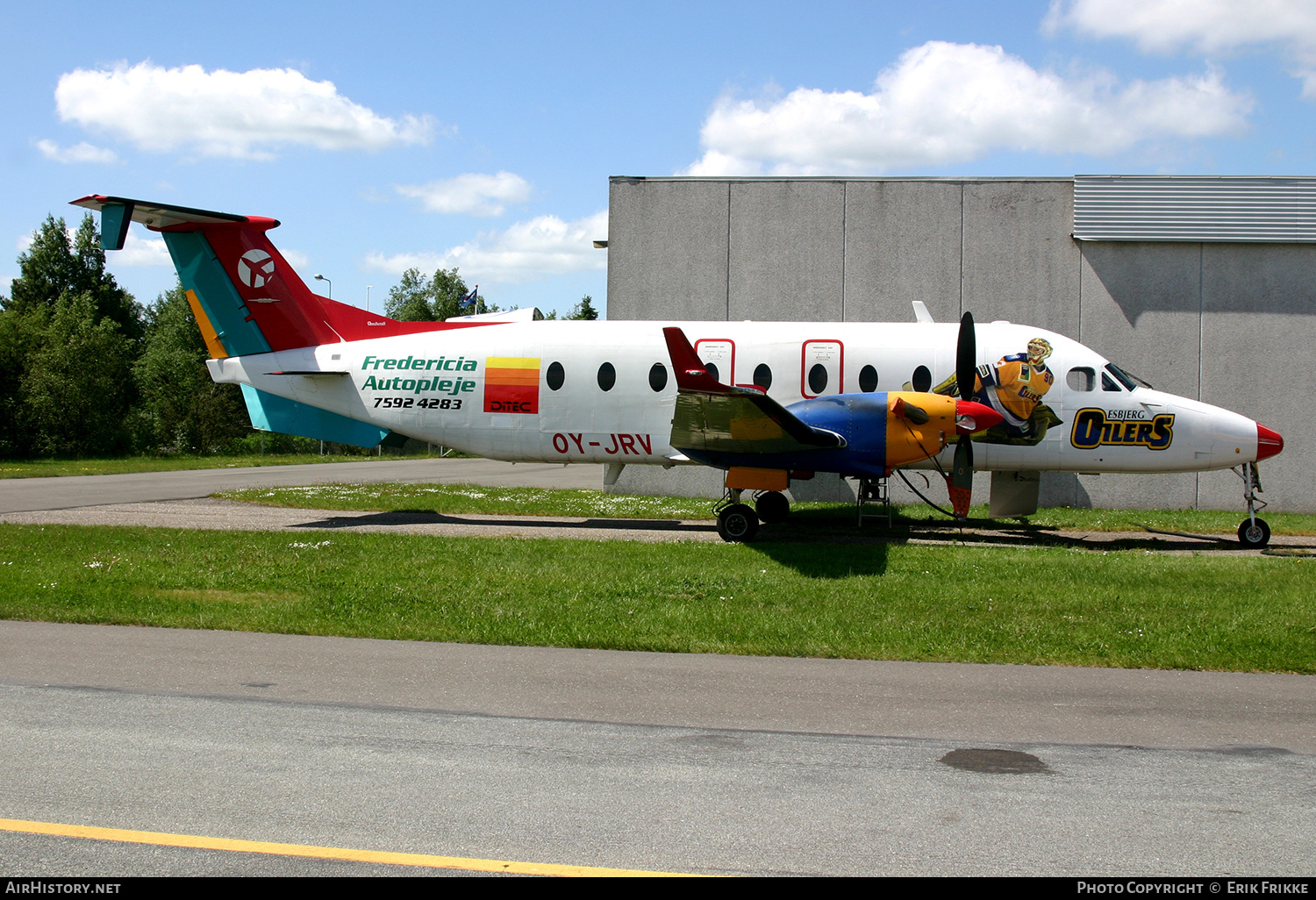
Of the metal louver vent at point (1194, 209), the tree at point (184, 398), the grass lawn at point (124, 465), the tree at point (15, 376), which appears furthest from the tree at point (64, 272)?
the metal louver vent at point (1194, 209)

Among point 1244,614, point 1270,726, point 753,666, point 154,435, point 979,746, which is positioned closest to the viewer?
point 979,746

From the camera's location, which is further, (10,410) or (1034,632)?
(10,410)

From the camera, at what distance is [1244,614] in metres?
10.6

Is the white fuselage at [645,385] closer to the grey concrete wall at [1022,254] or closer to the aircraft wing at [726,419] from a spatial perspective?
the aircraft wing at [726,419]

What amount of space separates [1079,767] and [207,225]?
17.7 meters

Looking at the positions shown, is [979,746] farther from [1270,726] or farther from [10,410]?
[10,410]

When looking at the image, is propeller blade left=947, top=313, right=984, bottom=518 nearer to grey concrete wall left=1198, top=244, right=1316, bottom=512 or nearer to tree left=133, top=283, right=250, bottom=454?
grey concrete wall left=1198, top=244, right=1316, bottom=512

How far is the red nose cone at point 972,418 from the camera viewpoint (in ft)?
51.5

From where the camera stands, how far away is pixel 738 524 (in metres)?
16.4

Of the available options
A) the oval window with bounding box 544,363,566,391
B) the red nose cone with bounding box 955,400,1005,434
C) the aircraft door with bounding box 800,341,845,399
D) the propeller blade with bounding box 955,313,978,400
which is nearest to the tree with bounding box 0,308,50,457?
the oval window with bounding box 544,363,566,391

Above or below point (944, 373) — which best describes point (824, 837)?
below

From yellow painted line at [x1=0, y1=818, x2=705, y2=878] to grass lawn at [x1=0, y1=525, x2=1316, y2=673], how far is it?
485 cm

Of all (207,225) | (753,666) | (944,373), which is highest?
(207,225)
